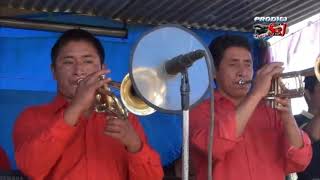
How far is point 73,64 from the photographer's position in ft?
8.47

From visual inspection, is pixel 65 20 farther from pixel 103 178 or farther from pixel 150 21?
pixel 103 178

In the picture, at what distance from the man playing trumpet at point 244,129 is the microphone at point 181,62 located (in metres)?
0.61

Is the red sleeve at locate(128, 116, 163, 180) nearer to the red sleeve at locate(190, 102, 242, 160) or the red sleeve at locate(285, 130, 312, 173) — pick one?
the red sleeve at locate(190, 102, 242, 160)

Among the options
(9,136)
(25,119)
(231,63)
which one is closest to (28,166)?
(25,119)

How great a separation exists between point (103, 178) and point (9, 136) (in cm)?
149

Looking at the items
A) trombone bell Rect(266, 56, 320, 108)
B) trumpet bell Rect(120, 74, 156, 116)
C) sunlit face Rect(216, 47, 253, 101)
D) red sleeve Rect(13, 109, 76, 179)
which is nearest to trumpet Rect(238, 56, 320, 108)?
trombone bell Rect(266, 56, 320, 108)

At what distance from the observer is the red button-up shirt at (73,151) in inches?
90.0

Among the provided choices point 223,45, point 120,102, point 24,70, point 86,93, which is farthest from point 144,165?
point 24,70

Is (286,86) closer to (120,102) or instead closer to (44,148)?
(120,102)

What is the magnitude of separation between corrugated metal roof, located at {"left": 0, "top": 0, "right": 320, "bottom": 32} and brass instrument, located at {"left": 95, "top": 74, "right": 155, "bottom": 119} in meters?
1.35

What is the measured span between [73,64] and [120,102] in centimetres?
33

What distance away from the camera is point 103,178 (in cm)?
244

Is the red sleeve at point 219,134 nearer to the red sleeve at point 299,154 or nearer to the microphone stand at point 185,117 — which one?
the red sleeve at point 299,154

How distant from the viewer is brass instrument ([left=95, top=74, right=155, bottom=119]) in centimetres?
234
